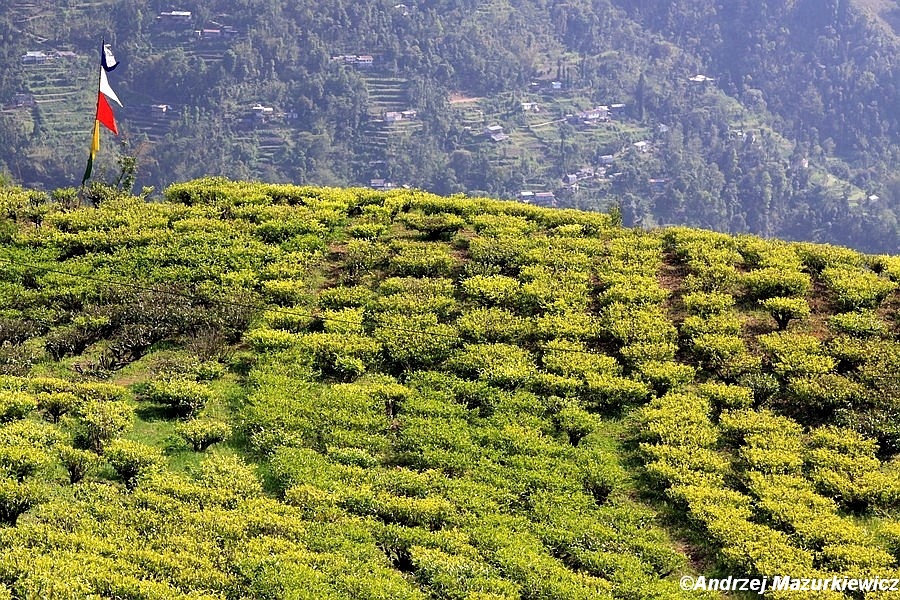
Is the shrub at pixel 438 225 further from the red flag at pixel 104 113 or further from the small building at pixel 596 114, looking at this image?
the small building at pixel 596 114

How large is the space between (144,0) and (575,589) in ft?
438

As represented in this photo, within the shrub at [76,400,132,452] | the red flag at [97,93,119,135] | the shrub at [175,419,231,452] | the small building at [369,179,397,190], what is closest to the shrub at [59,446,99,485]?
the shrub at [76,400,132,452]

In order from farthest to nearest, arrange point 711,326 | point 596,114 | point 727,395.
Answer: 1. point 596,114
2. point 711,326
3. point 727,395

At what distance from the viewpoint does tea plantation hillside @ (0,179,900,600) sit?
355 inches

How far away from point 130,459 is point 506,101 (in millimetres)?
119124

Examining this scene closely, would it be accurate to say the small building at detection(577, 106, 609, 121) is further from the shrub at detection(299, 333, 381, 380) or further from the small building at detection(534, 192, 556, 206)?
the shrub at detection(299, 333, 381, 380)

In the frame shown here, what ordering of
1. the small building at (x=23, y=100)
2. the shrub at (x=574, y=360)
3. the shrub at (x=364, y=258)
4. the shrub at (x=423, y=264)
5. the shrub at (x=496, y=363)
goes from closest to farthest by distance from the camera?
the shrub at (x=496, y=363)
the shrub at (x=574, y=360)
the shrub at (x=423, y=264)
the shrub at (x=364, y=258)
the small building at (x=23, y=100)

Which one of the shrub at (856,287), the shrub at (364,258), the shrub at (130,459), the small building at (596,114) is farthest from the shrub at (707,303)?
the small building at (596,114)

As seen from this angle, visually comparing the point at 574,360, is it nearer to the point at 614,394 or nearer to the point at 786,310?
the point at 614,394

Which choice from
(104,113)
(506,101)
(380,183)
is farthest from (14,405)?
(506,101)

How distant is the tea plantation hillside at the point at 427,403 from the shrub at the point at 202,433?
0.05m

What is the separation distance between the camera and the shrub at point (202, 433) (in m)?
10.8

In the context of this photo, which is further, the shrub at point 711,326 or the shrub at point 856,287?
the shrub at point 856,287

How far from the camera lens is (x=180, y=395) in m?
11.5
